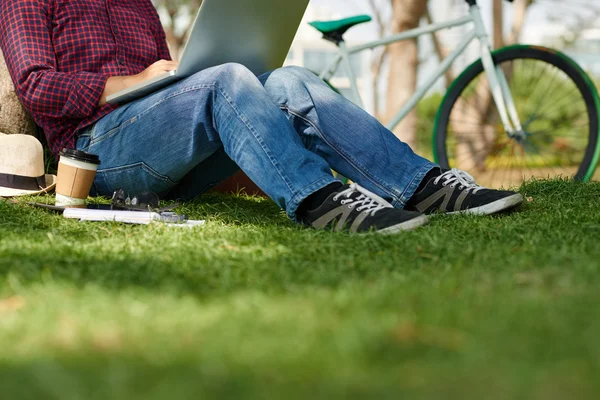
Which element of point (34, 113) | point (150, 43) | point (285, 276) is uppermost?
point (285, 276)

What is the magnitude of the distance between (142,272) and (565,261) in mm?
805

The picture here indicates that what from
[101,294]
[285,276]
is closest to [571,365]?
[285,276]

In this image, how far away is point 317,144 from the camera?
198cm

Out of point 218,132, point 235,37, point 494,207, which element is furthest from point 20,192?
point 494,207

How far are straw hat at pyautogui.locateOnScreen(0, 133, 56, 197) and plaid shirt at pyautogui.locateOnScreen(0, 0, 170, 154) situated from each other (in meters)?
0.10

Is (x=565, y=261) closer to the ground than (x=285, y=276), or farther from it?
farther from it

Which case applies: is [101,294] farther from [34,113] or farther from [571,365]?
[34,113]

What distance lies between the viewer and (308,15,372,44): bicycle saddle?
10.7 feet

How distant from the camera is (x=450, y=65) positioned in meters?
3.21

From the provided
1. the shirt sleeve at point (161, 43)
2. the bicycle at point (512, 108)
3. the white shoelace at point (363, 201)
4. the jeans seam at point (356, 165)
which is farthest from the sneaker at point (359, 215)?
the bicycle at point (512, 108)

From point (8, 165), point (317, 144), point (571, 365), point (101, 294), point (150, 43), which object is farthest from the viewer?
point (150, 43)

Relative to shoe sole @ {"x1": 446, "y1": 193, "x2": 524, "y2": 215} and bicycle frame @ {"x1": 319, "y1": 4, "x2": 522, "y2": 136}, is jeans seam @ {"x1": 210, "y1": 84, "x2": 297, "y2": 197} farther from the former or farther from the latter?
bicycle frame @ {"x1": 319, "y1": 4, "x2": 522, "y2": 136}

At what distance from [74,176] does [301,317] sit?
121 cm

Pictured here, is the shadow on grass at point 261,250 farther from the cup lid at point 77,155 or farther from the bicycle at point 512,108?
the bicycle at point 512,108
